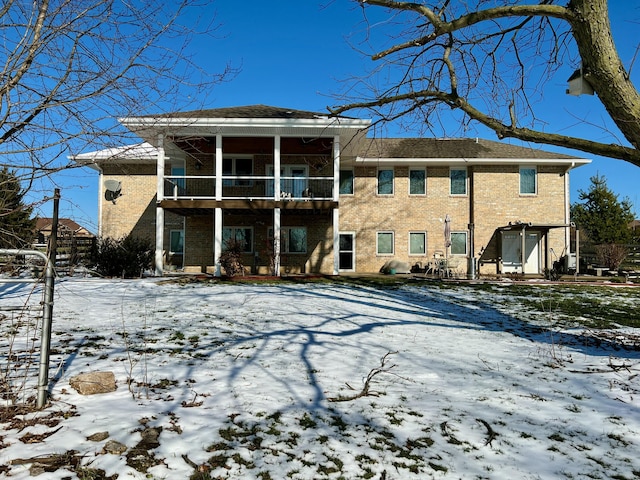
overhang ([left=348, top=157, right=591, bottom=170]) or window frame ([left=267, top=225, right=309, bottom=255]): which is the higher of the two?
overhang ([left=348, top=157, right=591, bottom=170])

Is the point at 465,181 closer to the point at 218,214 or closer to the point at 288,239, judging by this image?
the point at 288,239

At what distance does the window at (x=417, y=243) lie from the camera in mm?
20219

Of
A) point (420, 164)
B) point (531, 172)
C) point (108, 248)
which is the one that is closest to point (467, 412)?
point (108, 248)

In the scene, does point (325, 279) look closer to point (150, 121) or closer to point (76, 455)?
point (150, 121)

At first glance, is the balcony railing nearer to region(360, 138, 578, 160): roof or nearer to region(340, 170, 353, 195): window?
region(340, 170, 353, 195): window

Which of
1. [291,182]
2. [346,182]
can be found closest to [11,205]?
[291,182]

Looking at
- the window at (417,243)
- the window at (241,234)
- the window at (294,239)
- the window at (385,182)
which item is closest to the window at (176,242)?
the window at (241,234)

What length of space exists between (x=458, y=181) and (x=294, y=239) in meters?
8.59

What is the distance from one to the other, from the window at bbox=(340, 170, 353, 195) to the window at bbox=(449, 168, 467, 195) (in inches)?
194

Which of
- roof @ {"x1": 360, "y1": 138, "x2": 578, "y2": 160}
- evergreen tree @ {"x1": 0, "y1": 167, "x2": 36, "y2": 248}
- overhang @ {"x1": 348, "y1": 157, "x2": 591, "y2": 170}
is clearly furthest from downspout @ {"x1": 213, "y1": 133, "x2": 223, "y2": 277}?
evergreen tree @ {"x1": 0, "y1": 167, "x2": 36, "y2": 248}

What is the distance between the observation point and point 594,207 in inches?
1302

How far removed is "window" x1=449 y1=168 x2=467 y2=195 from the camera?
2044cm

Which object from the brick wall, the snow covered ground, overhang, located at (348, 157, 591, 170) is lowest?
the snow covered ground

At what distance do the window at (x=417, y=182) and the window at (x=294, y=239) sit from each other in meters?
5.74
